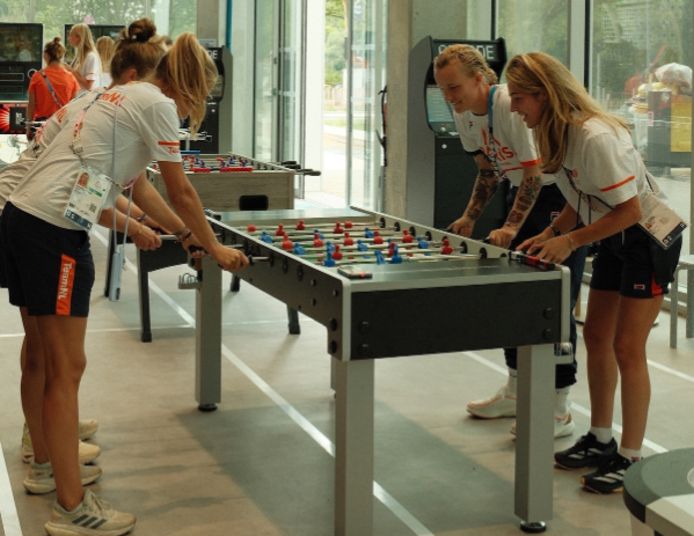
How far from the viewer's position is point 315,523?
374cm

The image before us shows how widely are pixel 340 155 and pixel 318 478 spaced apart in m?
8.50

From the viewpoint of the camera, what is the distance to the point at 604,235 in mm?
3787

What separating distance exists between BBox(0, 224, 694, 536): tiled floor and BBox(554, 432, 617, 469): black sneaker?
0.15ft

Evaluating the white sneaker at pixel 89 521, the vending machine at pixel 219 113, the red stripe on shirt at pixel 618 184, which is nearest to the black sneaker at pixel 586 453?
the red stripe on shirt at pixel 618 184

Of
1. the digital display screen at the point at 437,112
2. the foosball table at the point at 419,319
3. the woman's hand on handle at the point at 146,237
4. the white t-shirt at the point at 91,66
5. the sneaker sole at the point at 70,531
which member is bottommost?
the sneaker sole at the point at 70,531

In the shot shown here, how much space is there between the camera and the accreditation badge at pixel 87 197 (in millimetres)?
3410

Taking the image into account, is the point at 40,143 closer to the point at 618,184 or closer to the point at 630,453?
the point at 618,184

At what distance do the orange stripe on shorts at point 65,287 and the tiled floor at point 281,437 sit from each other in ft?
2.41

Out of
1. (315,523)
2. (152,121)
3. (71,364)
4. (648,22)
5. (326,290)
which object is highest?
(648,22)

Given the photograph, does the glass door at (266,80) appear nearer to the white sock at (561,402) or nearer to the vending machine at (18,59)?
the vending machine at (18,59)

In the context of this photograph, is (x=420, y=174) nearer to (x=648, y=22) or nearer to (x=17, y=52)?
(x=648, y=22)

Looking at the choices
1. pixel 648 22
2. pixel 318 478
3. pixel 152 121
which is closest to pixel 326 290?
pixel 152 121

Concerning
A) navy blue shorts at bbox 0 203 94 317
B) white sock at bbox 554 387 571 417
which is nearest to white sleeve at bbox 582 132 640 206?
white sock at bbox 554 387 571 417

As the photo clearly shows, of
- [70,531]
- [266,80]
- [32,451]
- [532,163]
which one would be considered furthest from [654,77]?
[266,80]
